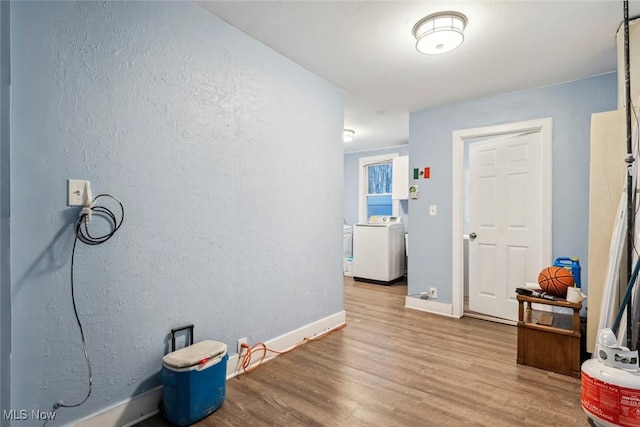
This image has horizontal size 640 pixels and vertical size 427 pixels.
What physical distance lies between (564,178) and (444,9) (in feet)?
6.86

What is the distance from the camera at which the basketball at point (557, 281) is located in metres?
2.32

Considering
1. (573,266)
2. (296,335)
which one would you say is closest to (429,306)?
(573,266)

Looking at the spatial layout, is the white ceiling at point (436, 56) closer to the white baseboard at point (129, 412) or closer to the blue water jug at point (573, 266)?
the blue water jug at point (573, 266)

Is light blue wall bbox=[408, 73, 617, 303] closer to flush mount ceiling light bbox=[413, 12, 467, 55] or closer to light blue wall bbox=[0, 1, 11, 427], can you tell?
flush mount ceiling light bbox=[413, 12, 467, 55]

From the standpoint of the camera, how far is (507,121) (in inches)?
132

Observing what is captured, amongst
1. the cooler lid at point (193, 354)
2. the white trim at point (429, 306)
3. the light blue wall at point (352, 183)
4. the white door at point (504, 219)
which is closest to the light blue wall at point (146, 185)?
the cooler lid at point (193, 354)

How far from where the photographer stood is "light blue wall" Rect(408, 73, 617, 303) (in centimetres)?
293

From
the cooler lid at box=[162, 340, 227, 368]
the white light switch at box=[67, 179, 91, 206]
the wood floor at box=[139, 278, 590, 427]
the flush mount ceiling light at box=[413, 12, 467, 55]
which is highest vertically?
the flush mount ceiling light at box=[413, 12, 467, 55]

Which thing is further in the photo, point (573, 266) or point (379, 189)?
point (379, 189)

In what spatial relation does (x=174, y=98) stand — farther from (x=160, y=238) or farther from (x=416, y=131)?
(x=416, y=131)

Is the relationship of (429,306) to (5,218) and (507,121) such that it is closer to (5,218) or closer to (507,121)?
(507,121)

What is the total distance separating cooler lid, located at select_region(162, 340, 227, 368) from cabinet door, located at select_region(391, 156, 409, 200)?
13.9 feet

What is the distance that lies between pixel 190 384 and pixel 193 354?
15 centimetres

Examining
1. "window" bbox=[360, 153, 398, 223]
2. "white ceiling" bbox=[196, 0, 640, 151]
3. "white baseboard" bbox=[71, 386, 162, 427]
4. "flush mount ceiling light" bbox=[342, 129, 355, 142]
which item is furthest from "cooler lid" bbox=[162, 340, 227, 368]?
"window" bbox=[360, 153, 398, 223]
